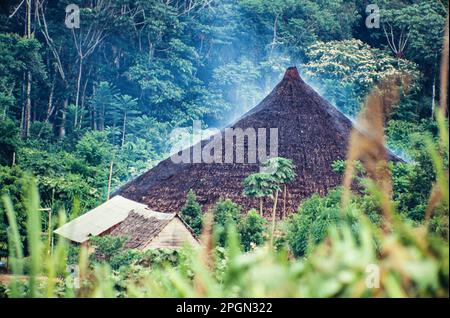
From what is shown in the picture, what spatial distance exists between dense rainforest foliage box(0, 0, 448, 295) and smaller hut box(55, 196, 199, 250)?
5723mm

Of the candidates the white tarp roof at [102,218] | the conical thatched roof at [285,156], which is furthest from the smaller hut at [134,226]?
the conical thatched roof at [285,156]

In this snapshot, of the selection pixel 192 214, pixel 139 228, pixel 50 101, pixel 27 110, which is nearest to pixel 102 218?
pixel 139 228

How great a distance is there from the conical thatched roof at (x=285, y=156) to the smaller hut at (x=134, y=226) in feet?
6.31

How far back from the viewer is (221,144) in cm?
1496

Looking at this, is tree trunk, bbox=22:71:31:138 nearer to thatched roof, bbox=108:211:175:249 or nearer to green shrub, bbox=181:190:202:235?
green shrub, bbox=181:190:202:235

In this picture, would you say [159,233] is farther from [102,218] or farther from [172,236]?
[102,218]

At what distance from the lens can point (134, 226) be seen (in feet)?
35.1

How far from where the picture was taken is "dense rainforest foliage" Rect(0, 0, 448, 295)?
832 inches

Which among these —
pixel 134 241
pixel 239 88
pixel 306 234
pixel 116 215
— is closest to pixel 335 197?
pixel 306 234

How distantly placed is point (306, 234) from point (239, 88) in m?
16.3

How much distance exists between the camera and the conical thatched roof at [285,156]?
1410cm
